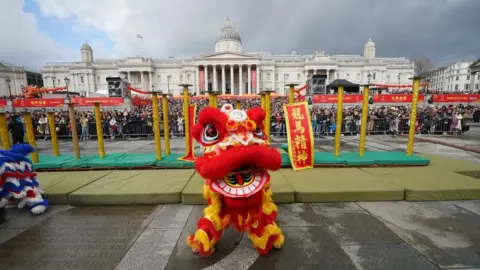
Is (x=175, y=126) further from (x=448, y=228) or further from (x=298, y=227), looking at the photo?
(x=448, y=228)

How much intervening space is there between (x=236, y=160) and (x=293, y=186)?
2.65 m

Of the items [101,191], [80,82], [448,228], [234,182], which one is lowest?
[448,228]

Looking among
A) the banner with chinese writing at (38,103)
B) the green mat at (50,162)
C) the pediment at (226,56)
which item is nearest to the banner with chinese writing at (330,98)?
the green mat at (50,162)

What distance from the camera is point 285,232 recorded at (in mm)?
3344

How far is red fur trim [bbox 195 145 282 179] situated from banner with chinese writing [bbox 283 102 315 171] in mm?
3516

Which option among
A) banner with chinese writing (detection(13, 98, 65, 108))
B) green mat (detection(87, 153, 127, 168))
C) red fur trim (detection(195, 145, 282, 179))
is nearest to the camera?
red fur trim (detection(195, 145, 282, 179))

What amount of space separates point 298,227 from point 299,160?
2.68m

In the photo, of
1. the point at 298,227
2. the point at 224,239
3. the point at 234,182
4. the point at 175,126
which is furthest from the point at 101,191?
the point at 175,126

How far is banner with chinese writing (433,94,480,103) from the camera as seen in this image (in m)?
24.3

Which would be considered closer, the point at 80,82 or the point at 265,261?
the point at 265,261

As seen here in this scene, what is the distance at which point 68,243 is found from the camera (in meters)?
3.16

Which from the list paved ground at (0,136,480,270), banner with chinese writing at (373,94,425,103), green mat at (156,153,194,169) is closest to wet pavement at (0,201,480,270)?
paved ground at (0,136,480,270)

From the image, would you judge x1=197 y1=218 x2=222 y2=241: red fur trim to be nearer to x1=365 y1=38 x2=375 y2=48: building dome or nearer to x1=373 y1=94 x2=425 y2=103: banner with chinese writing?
x1=373 y1=94 x2=425 y2=103: banner with chinese writing

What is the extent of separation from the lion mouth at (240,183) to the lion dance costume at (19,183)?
368 centimetres
